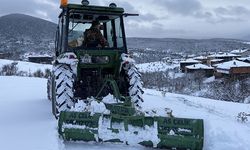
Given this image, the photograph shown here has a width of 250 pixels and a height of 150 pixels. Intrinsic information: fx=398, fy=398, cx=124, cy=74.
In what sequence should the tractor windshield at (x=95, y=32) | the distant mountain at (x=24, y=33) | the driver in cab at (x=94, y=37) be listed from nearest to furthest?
the tractor windshield at (x=95, y=32), the driver in cab at (x=94, y=37), the distant mountain at (x=24, y=33)

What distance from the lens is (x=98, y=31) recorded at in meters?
8.59

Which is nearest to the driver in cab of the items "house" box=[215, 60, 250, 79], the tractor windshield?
the tractor windshield

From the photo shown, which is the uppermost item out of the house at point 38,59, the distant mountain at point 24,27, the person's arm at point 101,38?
the distant mountain at point 24,27

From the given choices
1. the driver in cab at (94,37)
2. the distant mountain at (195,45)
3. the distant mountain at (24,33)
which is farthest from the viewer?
the distant mountain at (195,45)

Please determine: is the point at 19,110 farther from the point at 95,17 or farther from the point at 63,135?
the point at 63,135

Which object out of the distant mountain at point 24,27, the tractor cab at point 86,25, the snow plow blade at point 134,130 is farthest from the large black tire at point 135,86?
the distant mountain at point 24,27

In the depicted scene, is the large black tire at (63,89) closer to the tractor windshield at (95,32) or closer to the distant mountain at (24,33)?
the tractor windshield at (95,32)

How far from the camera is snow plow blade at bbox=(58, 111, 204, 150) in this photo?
5.70 m

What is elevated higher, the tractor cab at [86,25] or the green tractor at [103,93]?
the tractor cab at [86,25]

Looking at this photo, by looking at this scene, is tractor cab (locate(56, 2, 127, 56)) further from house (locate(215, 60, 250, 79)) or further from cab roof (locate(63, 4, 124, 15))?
house (locate(215, 60, 250, 79))

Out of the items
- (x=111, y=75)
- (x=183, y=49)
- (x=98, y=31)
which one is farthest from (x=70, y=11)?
(x=183, y=49)

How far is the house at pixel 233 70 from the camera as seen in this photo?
5171 cm

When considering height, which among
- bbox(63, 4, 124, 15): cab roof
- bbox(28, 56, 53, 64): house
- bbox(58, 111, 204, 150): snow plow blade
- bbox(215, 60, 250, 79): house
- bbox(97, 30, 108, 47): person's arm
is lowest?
bbox(215, 60, 250, 79): house

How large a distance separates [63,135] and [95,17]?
360 centimetres
